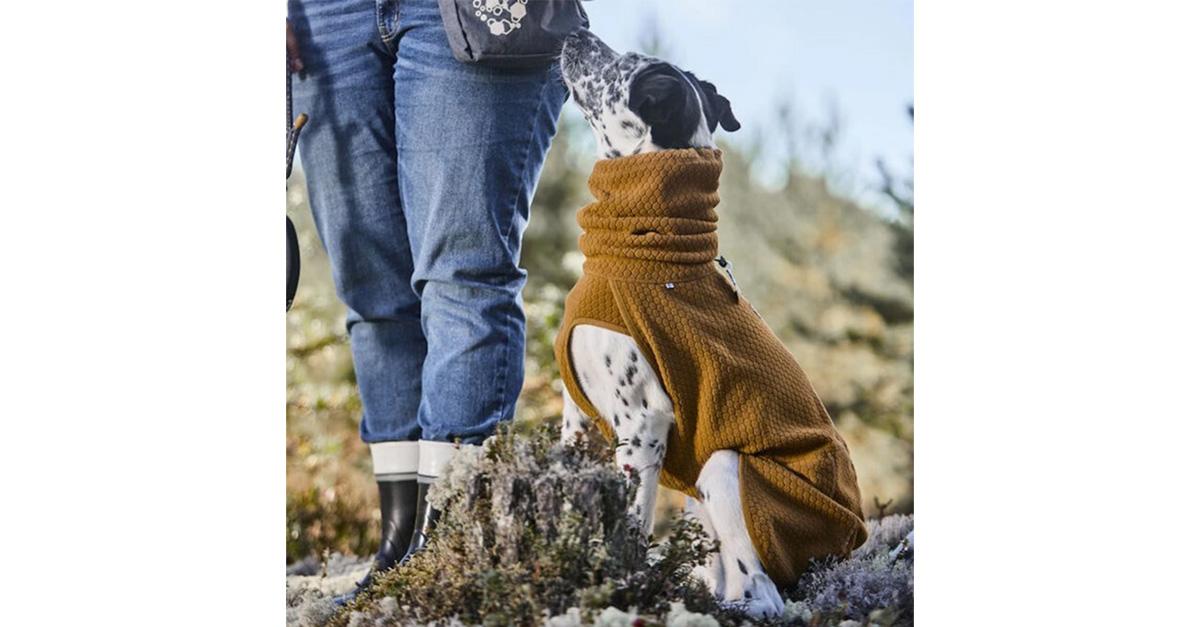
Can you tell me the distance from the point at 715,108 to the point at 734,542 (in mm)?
1171

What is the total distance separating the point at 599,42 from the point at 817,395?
1146mm

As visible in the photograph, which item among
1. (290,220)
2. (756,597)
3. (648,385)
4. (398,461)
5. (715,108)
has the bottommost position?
(756,597)

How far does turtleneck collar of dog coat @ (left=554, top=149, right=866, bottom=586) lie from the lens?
3846 mm

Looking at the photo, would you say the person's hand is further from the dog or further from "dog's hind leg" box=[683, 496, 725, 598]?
"dog's hind leg" box=[683, 496, 725, 598]

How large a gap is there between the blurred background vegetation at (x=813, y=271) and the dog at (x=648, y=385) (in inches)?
4.0

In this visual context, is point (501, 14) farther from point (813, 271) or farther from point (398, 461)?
point (398, 461)

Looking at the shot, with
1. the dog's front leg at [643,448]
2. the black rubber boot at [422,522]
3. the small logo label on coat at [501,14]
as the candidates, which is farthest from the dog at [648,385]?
the black rubber boot at [422,522]

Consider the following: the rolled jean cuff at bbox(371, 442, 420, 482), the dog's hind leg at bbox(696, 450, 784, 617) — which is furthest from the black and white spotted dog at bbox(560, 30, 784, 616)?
the rolled jean cuff at bbox(371, 442, 420, 482)

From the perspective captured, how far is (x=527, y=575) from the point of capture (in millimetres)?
3732

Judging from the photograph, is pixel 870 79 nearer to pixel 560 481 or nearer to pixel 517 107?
pixel 517 107

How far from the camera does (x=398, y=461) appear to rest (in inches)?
170

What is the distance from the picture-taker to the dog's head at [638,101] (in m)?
3.86

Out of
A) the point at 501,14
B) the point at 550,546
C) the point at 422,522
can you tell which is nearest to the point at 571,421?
the point at 550,546

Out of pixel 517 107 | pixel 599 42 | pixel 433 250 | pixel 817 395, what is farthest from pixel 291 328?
pixel 817 395
